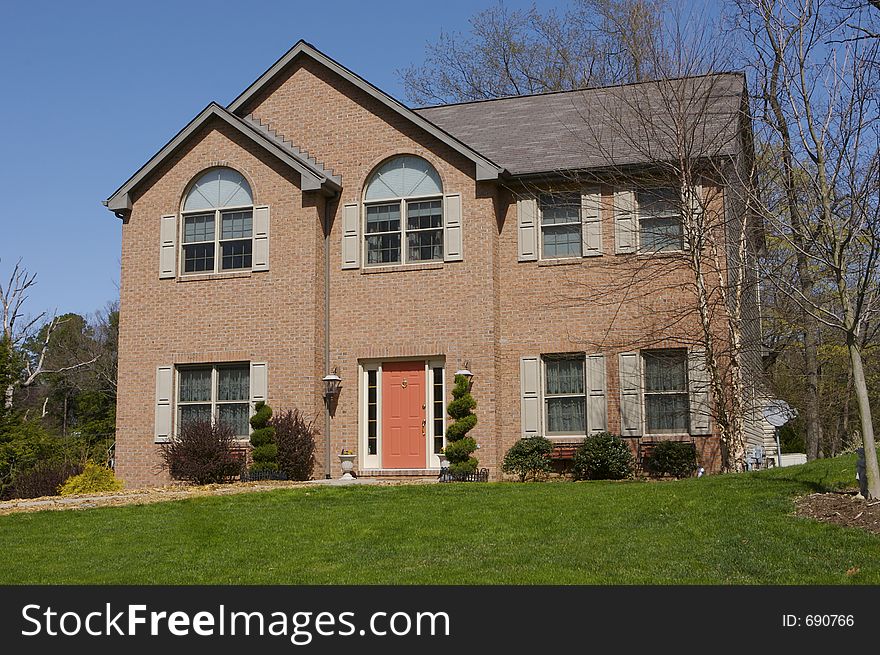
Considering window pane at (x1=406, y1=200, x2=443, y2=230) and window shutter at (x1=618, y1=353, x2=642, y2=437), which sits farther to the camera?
window pane at (x1=406, y1=200, x2=443, y2=230)

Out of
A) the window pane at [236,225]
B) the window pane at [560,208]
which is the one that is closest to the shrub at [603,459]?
the window pane at [560,208]

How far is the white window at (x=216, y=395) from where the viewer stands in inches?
752

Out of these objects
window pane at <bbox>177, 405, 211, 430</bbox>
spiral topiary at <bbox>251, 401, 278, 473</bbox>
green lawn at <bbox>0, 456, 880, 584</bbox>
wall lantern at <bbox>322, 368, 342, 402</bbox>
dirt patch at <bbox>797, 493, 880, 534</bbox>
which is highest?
wall lantern at <bbox>322, 368, 342, 402</bbox>

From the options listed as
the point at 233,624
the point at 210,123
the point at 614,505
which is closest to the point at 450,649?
the point at 233,624

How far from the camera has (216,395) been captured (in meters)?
19.3

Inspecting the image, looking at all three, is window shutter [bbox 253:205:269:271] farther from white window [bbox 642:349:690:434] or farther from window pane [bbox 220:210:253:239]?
white window [bbox 642:349:690:434]

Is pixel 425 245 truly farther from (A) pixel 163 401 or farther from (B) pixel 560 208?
(A) pixel 163 401

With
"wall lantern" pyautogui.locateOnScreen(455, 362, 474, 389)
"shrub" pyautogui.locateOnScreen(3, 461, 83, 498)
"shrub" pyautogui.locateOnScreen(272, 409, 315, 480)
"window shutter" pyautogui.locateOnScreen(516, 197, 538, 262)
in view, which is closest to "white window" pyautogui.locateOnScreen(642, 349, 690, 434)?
"window shutter" pyautogui.locateOnScreen(516, 197, 538, 262)

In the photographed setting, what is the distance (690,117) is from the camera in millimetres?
17094

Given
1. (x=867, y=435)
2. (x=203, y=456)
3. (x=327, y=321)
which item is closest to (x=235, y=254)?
(x=327, y=321)

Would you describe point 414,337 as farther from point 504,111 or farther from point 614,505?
point 614,505

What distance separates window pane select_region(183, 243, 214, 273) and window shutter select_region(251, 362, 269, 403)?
7.56ft

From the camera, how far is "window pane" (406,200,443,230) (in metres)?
18.8

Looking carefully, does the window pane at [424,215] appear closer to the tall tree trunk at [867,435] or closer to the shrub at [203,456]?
the shrub at [203,456]
